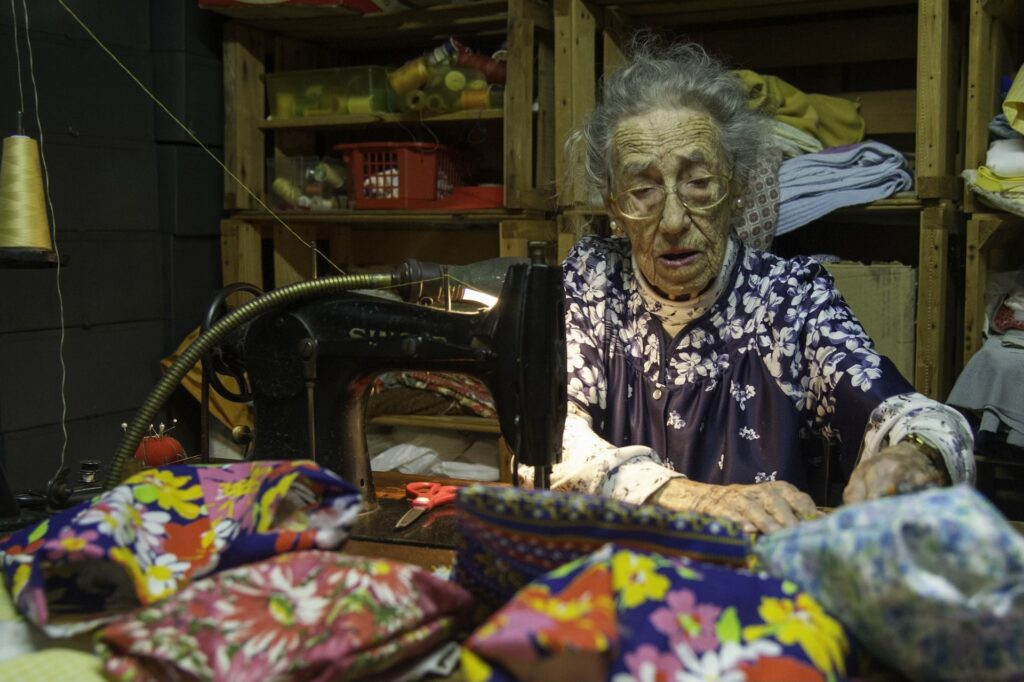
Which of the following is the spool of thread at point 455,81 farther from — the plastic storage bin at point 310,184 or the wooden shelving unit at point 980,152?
the wooden shelving unit at point 980,152

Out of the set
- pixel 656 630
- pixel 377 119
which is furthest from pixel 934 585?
pixel 377 119

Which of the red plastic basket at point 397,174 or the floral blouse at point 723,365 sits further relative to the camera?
the red plastic basket at point 397,174

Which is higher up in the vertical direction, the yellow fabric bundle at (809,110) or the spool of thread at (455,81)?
the spool of thread at (455,81)

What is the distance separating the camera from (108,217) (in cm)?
308

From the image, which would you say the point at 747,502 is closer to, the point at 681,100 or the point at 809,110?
the point at 681,100

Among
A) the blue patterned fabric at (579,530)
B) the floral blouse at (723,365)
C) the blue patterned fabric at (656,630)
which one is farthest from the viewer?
Answer: the floral blouse at (723,365)

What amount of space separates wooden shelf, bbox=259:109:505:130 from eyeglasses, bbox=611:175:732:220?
3.91 feet

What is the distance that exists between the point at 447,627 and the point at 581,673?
0.20 meters

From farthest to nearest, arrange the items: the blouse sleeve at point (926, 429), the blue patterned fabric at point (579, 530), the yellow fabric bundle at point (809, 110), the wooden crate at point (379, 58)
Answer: the wooden crate at point (379, 58), the yellow fabric bundle at point (809, 110), the blouse sleeve at point (926, 429), the blue patterned fabric at point (579, 530)

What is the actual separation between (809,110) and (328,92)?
1.51 metres

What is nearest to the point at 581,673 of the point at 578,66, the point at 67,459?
the point at 578,66

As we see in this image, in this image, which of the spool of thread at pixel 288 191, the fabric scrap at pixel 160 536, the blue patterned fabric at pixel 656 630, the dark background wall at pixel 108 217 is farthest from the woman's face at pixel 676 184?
the spool of thread at pixel 288 191

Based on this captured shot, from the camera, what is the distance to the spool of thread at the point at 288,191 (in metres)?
3.32

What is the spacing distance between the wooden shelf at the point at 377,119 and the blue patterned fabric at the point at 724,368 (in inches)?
46.6
